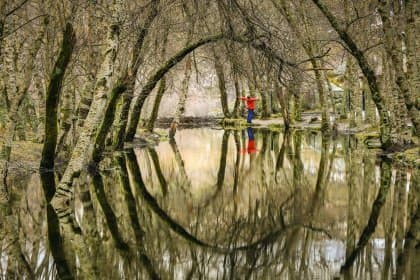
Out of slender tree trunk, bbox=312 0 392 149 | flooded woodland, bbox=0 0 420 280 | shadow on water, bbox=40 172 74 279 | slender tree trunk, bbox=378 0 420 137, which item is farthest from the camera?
slender tree trunk, bbox=312 0 392 149

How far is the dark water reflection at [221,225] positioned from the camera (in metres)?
7.53

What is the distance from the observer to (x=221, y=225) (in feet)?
34.2

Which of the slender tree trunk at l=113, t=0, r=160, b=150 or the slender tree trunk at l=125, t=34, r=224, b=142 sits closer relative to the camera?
the slender tree trunk at l=113, t=0, r=160, b=150

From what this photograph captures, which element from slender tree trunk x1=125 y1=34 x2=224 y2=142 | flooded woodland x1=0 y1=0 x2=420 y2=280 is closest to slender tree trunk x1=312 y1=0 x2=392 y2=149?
flooded woodland x1=0 y1=0 x2=420 y2=280

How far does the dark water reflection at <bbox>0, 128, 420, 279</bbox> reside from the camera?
753 cm

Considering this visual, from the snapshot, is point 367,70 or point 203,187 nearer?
point 203,187

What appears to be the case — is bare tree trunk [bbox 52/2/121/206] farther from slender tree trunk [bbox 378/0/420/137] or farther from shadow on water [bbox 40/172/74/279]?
slender tree trunk [bbox 378/0/420/137]

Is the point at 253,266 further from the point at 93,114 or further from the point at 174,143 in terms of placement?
the point at 174,143

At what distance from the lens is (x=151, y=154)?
24750 mm

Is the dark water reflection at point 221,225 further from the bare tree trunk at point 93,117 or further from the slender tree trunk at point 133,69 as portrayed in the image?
the slender tree trunk at point 133,69

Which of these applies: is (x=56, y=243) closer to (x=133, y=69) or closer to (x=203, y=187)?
(x=203, y=187)

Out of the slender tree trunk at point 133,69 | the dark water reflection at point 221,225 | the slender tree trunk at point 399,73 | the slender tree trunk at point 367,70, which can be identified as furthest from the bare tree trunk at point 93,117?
the slender tree trunk at point 399,73

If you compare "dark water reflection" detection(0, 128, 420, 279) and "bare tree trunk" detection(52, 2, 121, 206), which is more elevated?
"bare tree trunk" detection(52, 2, 121, 206)

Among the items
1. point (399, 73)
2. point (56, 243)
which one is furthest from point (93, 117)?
point (399, 73)
